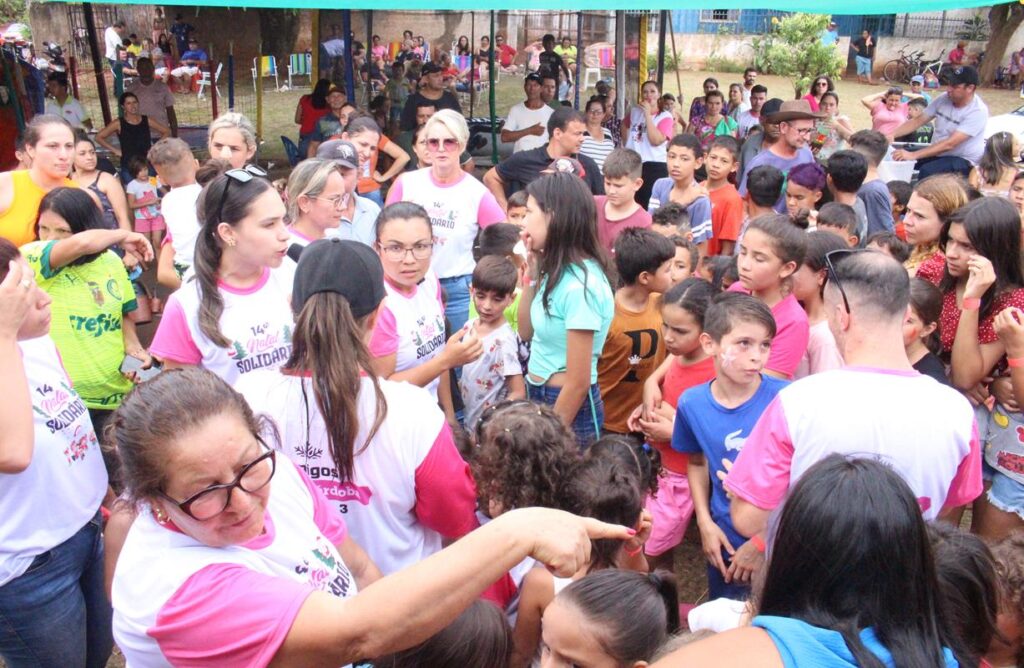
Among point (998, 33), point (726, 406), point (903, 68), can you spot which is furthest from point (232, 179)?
point (903, 68)

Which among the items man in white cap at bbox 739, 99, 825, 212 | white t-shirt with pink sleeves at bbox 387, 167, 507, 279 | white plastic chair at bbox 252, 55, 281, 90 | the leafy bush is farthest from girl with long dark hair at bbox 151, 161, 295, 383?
the leafy bush

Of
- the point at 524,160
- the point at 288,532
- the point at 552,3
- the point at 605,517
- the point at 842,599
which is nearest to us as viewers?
the point at 842,599

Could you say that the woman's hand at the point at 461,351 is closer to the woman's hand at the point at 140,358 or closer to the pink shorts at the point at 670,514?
the pink shorts at the point at 670,514

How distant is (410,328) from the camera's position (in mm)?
3088

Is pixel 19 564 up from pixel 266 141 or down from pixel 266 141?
up

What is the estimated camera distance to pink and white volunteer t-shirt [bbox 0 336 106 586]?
2.05 metres

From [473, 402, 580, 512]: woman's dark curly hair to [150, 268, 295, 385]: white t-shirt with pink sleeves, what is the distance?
2.74 ft

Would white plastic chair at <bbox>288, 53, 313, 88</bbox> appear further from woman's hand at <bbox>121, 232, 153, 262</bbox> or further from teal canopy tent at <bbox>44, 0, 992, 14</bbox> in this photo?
woman's hand at <bbox>121, 232, 153, 262</bbox>

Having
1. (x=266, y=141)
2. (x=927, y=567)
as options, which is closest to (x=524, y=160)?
(x=927, y=567)

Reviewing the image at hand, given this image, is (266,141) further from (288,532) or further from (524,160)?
(288,532)

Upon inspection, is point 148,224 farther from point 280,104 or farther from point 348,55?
point 280,104

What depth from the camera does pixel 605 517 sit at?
2.23 metres

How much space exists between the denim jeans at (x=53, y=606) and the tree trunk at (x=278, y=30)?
1124cm

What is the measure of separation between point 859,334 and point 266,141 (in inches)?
567
